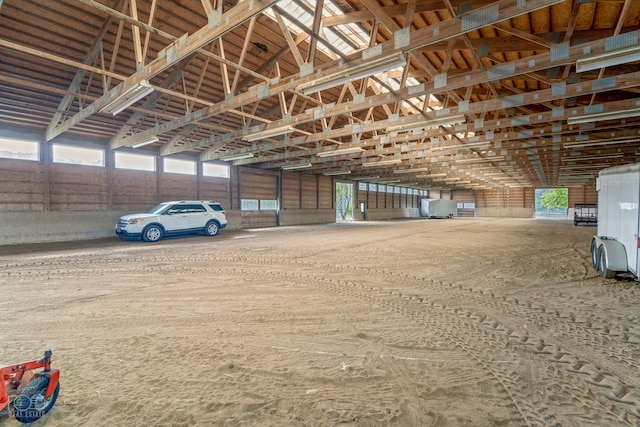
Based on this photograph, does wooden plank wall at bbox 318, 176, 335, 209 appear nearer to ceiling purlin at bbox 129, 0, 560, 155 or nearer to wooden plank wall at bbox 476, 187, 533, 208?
ceiling purlin at bbox 129, 0, 560, 155

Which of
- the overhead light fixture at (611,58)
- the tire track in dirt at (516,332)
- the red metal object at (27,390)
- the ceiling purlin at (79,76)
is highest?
the ceiling purlin at (79,76)

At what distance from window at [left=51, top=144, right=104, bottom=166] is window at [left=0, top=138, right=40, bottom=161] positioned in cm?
59

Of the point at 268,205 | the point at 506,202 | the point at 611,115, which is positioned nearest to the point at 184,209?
the point at 268,205

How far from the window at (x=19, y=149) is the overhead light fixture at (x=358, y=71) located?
41.4 feet

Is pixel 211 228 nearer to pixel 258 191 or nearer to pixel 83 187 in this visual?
pixel 83 187

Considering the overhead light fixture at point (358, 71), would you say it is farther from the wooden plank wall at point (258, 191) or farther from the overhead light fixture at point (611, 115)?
the wooden plank wall at point (258, 191)

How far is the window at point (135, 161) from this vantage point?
14.7 meters

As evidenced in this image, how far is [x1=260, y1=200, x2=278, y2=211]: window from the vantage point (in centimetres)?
2189

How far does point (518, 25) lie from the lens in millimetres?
6508

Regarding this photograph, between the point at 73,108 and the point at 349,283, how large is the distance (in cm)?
1247

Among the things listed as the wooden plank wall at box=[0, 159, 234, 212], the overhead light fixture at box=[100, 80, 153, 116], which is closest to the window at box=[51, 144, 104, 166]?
the wooden plank wall at box=[0, 159, 234, 212]


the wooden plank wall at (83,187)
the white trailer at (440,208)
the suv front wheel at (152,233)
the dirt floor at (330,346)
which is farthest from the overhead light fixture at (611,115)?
the white trailer at (440,208)

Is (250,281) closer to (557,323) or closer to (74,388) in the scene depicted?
(74,388)

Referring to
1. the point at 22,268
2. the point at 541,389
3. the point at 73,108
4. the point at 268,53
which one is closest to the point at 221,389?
the point at 541,389
